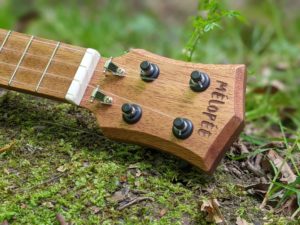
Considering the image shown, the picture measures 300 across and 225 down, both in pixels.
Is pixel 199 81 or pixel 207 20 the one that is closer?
pixel 199 81

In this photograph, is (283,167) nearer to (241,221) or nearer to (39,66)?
(241,221)

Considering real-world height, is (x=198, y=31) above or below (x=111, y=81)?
above

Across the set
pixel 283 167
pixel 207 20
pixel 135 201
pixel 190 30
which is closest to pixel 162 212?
pixel 135 201

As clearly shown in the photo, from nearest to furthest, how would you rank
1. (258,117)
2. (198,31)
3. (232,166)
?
(232,166)
(198,31)
(258,117)

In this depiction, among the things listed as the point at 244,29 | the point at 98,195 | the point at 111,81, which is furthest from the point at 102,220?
the point at 244,29

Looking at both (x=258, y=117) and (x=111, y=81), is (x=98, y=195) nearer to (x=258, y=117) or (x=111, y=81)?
(x=111, y=81)

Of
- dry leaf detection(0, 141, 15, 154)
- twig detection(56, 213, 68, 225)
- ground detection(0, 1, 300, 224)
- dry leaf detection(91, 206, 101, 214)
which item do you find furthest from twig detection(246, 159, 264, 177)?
dry leaf detection(0, 141, 15, 154)

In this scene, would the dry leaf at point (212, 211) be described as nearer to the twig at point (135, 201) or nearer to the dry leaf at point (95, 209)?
the twig at point (135, 201)
